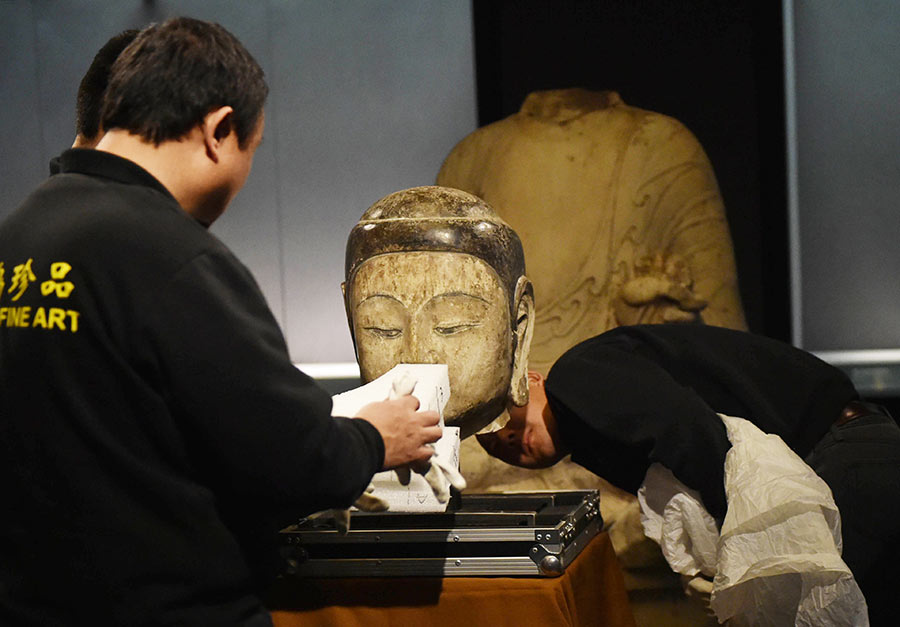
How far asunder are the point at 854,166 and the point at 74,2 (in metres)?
3.90

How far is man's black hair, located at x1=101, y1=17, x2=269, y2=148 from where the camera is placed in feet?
4.72

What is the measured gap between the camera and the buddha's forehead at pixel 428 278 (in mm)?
2387

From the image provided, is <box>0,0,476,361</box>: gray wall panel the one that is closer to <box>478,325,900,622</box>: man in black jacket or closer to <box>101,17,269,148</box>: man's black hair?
<box>478,325,900,622</box>: man in black jacket

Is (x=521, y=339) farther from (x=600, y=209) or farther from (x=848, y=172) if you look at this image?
(x=848, y=172)

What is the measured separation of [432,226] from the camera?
2426mm

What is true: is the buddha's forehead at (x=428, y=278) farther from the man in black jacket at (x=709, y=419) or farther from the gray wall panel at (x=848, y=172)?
the gray wall panel at (x=848, y=172)

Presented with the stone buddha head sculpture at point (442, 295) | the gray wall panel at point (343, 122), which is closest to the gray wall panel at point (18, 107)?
the gray wall panel at point (343, 122)

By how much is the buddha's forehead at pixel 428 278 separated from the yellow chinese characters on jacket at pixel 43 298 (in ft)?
3.60

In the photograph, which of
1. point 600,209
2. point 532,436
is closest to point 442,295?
point 532,436

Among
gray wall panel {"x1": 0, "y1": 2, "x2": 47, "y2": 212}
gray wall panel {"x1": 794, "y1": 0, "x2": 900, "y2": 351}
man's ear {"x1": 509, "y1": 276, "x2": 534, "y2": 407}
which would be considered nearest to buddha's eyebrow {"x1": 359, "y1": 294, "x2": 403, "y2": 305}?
man's ear {"x1": 509, "y1": 276, "x2": 534, "y2": 407}

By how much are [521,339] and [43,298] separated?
56.5 inches

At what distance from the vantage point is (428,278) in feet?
7.83

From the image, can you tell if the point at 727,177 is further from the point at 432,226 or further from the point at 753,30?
the point at 432,226

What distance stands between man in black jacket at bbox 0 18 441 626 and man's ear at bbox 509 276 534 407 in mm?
1101
